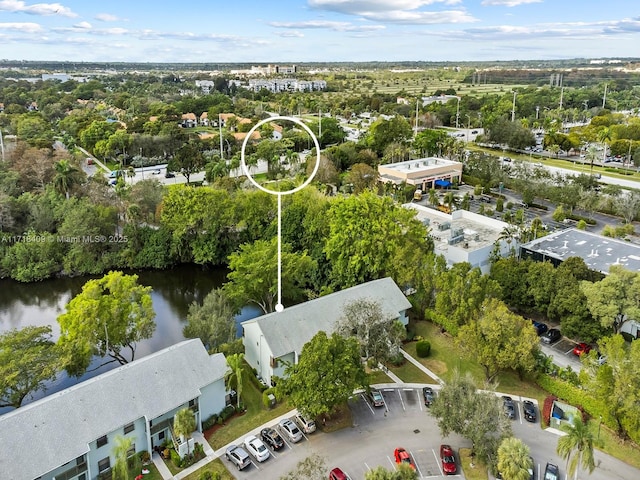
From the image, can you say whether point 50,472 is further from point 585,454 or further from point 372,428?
point 585,454

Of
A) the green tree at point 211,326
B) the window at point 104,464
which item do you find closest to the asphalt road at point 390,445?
the window at point 104,464

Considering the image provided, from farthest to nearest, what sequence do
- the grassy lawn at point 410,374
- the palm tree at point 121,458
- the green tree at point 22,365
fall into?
the grassy lawn at point 410,374 → the green tree at point 22,365 → the palm tree at point 121,458

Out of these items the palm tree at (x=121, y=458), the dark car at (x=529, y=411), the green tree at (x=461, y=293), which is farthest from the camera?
the green tree at (x=461, y=293)

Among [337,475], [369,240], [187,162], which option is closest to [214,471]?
[337,475]

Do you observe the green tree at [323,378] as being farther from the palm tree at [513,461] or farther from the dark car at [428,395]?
the palm tree at [513,461]

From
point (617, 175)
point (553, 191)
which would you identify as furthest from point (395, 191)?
point (617, 175)
